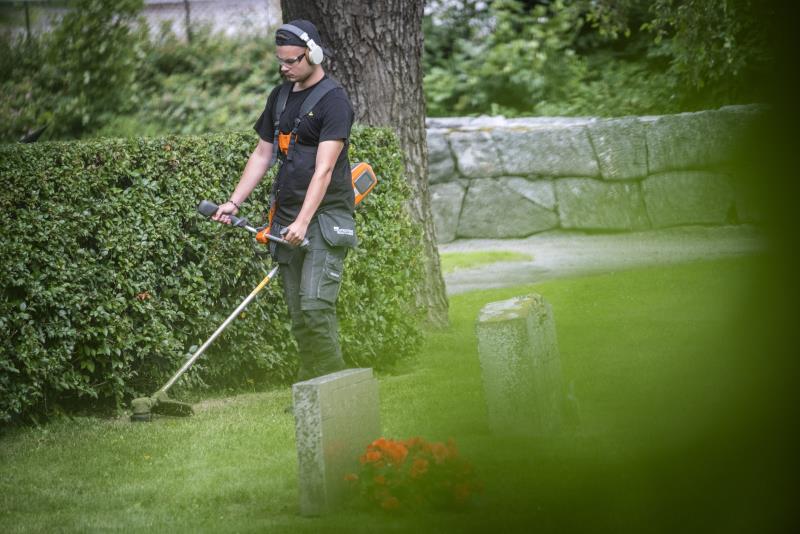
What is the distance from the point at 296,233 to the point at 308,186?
32 centimetres

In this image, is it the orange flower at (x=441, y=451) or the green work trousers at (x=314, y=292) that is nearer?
the orange flower at (x=441, y=451)

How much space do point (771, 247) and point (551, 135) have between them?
12456 mm

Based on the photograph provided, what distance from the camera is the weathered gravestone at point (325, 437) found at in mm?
3822

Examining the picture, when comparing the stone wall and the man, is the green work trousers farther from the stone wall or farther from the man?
the stone wall

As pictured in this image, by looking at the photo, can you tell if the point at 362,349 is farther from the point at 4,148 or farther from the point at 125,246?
the point at 4,148

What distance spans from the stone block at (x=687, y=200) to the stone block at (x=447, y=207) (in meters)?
11.9

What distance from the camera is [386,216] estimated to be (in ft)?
23.3

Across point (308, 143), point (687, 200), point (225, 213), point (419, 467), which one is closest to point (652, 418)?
point (687, 200)

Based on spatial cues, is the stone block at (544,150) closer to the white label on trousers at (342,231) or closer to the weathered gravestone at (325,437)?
the white label on trousers at (342,231)

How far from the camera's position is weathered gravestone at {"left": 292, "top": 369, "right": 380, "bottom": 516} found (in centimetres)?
382

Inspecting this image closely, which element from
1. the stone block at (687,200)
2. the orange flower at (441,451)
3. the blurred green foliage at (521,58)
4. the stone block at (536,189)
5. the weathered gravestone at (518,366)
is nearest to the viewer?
the stone block at (687,200)

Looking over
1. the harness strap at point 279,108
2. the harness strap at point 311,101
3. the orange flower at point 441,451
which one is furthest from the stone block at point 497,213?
the orange flower at point 441,451

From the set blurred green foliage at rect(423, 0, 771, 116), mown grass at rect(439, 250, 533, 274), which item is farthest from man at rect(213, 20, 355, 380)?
blurred green foliage at rect(423, 0, 771, 116)

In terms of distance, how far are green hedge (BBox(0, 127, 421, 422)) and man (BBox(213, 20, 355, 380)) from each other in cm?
75
